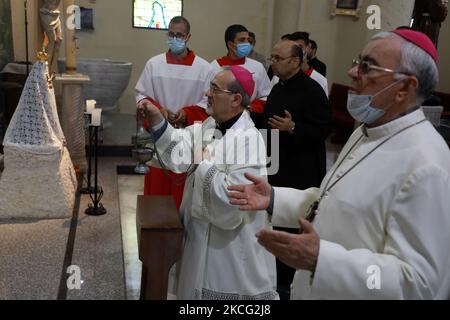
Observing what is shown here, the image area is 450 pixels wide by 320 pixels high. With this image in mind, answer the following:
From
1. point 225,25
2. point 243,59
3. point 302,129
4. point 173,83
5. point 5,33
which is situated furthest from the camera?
point 225,25

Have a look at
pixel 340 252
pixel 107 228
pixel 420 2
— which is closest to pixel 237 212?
pixel 340 252

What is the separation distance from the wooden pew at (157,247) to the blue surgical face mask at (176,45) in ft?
7.19

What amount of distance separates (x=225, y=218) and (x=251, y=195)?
0.47 meters

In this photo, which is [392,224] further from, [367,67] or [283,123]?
[283,123]

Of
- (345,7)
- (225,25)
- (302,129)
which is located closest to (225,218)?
(302,129)

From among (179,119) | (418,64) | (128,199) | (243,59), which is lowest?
(128,199)

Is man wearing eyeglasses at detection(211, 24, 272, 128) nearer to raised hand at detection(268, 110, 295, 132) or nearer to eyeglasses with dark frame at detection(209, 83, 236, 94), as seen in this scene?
raised hand at detection(268, 110, 295, 132)

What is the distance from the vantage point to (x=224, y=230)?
246 cm

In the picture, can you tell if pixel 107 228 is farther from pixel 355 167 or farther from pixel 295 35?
pixel 355 167

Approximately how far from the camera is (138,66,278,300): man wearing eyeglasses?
2359mm

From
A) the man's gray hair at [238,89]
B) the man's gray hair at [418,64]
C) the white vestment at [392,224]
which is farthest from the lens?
the man's gray hair at [238,89]

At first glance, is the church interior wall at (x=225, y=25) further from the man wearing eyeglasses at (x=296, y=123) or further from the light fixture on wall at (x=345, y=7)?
the man wearing eyeglasses at (x=296, y=123)

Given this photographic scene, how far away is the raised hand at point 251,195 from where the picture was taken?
6.03ft

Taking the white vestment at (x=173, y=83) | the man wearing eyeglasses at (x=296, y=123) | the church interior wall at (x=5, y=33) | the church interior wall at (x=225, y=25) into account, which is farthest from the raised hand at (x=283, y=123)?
the church interior wall at (x=225, y=25)
